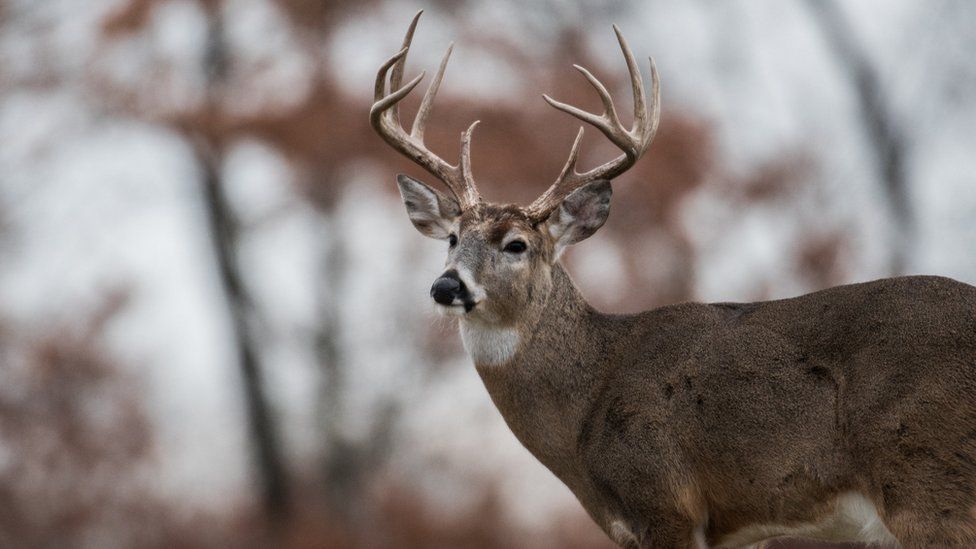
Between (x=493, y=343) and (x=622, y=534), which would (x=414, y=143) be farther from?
(x=622, y=534)

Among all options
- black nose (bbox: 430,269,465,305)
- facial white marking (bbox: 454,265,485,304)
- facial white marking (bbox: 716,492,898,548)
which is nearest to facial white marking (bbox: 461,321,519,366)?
facial white marking (bbox: 454,265,485,304)

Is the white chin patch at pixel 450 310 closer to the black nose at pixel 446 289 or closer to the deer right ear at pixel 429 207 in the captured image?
the black nose at pixel 446 289

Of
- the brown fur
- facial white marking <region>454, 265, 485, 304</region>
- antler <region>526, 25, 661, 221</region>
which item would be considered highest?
antler <region>526, 25, 661, 221</region>

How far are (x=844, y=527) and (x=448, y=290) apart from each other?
1938 millimetres

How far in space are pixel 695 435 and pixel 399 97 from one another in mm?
2217

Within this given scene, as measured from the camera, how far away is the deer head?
7059 millimetres

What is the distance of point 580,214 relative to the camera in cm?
744

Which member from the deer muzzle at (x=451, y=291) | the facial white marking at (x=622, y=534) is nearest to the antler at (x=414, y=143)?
the deer muzzle at (x=451, y=291)

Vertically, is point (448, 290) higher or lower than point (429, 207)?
lower

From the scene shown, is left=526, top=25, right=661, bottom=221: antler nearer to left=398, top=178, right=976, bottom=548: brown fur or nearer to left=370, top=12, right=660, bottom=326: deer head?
left=370, top=12, right=660, bottom=326: deer head

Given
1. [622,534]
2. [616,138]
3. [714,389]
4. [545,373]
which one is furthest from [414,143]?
[622,534]

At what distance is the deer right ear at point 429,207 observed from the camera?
774 centimetres

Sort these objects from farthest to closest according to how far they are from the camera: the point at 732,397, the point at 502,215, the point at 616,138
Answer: the point at 616,138 → the point at 502,215 → the point at 732,397

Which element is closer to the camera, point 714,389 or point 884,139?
point 714,389
